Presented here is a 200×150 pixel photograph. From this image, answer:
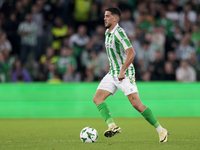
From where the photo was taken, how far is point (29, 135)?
24.4 ft

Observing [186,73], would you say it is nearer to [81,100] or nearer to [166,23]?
[166,23]

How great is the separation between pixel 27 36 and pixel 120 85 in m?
8.48

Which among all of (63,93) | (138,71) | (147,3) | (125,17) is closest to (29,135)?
(63,93)

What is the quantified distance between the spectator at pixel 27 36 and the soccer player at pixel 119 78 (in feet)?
25.3

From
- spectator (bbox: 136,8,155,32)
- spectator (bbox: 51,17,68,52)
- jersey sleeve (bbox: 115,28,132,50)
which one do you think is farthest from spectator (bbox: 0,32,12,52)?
jersey sleeve (bbox: 115,28,132,50)

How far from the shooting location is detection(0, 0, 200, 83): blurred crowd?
502 inches

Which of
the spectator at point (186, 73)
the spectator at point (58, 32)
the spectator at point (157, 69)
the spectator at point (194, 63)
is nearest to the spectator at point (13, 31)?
the spectator at point (58, 32)

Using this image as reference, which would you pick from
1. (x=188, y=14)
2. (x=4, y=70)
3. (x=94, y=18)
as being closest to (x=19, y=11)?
(x=94, y=18)

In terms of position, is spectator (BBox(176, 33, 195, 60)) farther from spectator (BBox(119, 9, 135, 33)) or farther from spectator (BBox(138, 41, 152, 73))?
spectator (BBox(119, 9, 135, 33))

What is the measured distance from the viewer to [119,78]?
20.5 ft

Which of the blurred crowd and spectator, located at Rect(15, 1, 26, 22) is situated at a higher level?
spectator, located at Rect(15, 1, 26, 22)

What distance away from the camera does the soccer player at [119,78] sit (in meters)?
6.25

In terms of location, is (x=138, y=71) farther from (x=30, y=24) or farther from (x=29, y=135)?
(x=29, y=135)

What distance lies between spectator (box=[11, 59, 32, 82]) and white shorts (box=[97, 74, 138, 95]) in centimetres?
645
